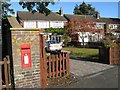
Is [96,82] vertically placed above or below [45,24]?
below

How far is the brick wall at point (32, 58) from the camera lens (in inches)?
284

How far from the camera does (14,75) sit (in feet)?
23.7

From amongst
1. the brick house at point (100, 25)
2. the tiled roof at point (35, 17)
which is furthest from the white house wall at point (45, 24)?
the brick house at point (100, 25)

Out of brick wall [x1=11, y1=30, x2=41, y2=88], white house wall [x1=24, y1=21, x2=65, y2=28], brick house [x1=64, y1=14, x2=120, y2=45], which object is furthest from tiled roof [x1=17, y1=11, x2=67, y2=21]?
brick wall [x1=11, y1=30, x2=41, y2=88]

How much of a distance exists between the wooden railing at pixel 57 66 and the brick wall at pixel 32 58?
1785 millimetres

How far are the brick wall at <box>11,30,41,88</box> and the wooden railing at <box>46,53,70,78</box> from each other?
70.3 inches

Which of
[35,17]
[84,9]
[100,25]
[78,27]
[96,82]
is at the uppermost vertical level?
[84,9]

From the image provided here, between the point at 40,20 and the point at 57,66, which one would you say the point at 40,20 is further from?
the point at 57,66

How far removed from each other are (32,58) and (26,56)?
0.21 meters

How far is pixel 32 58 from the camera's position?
746cm

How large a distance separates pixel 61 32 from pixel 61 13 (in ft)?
44.5

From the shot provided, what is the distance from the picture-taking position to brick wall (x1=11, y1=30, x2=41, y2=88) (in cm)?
721

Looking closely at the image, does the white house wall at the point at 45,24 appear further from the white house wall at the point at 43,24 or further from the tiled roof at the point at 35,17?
the tiled roof at the point at 35,17

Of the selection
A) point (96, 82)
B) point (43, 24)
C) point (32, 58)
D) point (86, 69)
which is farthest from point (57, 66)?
point (43, 24)
